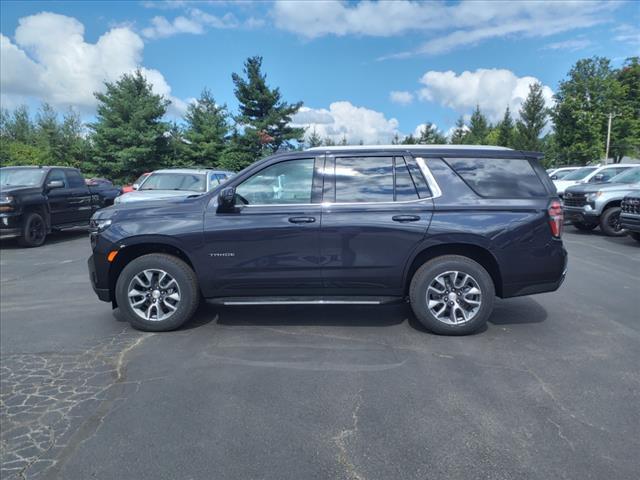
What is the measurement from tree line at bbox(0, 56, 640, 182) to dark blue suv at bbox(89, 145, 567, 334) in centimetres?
2904

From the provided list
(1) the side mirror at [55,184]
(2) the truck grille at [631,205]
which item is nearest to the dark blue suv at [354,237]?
(2) the truck grille at [631,205]

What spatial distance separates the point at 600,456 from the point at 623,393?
0.99m

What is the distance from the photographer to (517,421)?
3098 mm

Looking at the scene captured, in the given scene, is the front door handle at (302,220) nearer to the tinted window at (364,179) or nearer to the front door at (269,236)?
the front door at (269,236)

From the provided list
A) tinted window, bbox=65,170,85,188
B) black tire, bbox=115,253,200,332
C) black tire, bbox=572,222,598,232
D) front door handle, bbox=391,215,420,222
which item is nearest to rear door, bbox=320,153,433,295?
front door handle, bbox=391,215,420,222

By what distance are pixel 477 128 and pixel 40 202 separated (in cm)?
7496

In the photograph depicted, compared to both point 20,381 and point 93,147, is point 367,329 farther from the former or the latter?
point 93,147

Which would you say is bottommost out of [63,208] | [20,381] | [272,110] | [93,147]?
[20,381]

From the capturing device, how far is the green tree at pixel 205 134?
1444 inches

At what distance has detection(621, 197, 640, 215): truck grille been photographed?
9.97 metres

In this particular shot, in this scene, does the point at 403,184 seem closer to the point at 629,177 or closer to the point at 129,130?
the point at 629,177

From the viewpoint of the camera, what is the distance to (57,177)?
487 inches

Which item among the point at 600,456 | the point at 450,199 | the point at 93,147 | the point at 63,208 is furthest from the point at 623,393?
the point at 93,147

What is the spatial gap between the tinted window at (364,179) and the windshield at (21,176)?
9.91 metres
